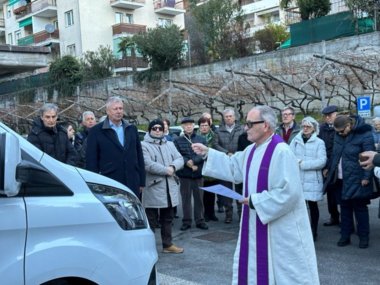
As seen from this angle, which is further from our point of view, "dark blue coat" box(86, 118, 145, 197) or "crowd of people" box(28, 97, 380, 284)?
"dark blue coat" box(86, 118, 145, 197)

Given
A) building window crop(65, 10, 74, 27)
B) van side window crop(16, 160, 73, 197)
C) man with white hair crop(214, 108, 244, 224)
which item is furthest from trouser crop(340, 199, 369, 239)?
building window crop(65, 10, 74, 27)

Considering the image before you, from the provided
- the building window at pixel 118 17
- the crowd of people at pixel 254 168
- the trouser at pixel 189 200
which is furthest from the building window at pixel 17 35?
Answer: the trouser at pixel 189 200

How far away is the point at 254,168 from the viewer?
12.3 feet

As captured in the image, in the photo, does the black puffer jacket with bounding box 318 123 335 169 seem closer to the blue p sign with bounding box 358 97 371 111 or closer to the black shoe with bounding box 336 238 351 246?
the black shoe with bounding box 336 238 351 246

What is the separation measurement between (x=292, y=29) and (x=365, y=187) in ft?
65.4

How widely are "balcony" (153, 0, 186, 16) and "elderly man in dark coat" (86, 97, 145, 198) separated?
42198 millimetres

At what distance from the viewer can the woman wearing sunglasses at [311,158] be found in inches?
262

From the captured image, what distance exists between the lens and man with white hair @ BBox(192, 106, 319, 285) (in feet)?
11.7

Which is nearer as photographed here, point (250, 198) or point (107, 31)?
point (250, 198)

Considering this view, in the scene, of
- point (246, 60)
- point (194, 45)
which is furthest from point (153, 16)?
point (246, 60)

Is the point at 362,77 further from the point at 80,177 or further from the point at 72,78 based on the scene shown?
the point at 72,78

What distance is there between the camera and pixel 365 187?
243 inches

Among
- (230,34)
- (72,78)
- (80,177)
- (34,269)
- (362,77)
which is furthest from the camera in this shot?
(72,78)

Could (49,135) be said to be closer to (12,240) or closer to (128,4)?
(12,240)
